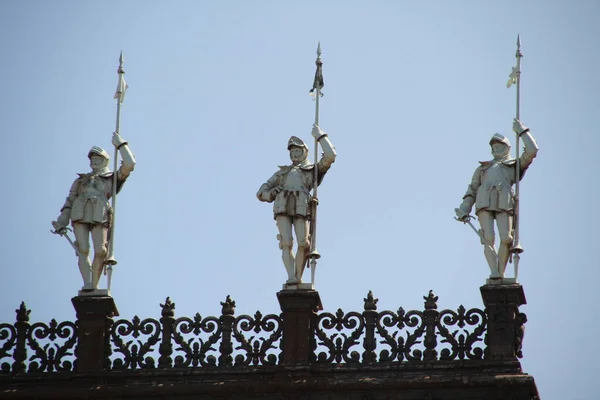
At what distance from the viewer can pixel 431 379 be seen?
44500 millimetres

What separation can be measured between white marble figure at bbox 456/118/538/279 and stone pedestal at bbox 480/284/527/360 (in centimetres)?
37

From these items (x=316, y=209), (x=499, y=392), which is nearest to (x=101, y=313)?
(x=316, y=209)

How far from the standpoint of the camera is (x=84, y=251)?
153ft

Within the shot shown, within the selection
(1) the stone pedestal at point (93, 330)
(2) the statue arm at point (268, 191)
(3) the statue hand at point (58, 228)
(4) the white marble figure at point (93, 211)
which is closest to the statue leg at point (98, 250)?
(4) the white marble figure at point (93, 211)

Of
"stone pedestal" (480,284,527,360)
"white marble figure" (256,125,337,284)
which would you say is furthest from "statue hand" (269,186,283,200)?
"stone pedestal" (480,284,527,360)

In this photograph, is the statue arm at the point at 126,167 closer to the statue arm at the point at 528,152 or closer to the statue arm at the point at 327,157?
the statue arm at the point at 327,157

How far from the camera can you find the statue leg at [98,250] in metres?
46.6

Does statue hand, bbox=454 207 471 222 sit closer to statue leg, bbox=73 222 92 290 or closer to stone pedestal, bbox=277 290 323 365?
stone pedestal, bbox=277 290 323 365

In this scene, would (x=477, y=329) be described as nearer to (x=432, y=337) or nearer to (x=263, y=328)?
(x=432, y=337)

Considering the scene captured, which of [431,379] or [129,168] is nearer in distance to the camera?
[431,379]

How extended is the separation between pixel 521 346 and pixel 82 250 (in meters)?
8.44

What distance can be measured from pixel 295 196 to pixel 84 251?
4097 millimetres

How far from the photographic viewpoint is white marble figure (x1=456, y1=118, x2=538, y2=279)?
4550 centimetres

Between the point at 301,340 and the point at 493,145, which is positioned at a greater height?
the point at 493,145
